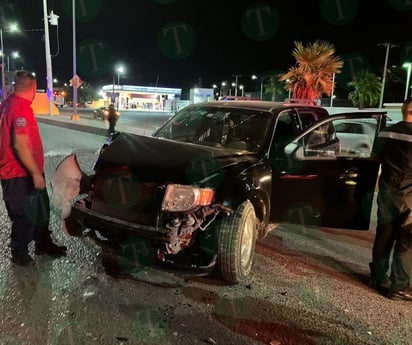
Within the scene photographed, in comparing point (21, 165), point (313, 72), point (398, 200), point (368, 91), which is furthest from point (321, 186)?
point (368, 91)

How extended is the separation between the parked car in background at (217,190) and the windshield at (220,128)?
0.6 inches

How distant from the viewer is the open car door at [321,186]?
4.45 m

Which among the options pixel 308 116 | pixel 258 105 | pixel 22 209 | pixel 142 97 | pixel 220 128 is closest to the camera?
pixel 22 209

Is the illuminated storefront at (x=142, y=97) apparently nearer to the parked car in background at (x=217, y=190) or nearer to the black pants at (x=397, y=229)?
the parked car in background at (x=217, y=190)

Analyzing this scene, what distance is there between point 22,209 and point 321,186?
10.2ft

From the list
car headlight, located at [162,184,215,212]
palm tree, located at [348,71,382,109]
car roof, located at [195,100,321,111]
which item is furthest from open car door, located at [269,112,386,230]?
palm tree, located at [348,71,382,109]

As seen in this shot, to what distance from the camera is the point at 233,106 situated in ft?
17.5

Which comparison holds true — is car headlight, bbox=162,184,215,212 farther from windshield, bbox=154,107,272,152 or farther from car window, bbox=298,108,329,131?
car window, bbox=298,108,329,131

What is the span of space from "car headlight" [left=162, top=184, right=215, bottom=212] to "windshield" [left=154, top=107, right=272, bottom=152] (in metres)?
1.26

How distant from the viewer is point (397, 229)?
3.91 meters

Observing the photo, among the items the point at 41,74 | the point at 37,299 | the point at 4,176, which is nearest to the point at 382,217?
the point at 37,299

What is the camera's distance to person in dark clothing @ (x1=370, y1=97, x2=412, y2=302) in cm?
378

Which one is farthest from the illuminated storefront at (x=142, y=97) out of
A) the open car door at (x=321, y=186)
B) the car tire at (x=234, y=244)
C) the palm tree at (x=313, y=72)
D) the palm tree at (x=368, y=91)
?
the car tire at (x=234, y=244)

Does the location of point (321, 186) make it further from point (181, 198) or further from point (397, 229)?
point (181, 198)
